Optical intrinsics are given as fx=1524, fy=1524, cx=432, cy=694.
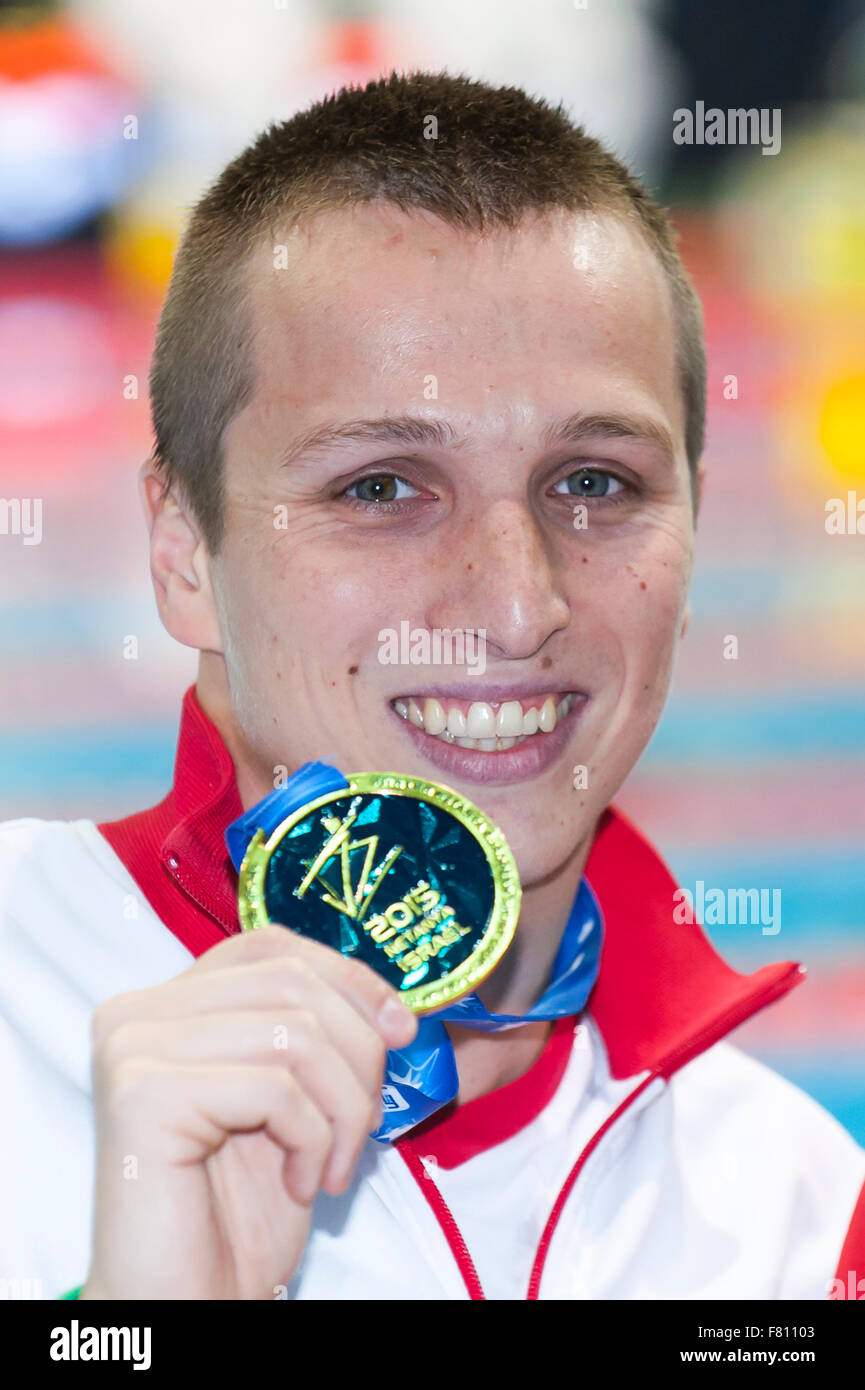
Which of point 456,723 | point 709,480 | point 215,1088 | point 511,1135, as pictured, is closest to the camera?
point 215,1088

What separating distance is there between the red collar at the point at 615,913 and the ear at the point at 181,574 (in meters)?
0.08

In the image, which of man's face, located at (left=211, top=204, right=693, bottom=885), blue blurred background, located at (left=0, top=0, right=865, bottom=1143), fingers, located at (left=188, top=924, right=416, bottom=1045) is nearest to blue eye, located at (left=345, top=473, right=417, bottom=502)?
man's face, located at (left=211, top=204, right=693, bottom=885)

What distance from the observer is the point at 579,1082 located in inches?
73.5

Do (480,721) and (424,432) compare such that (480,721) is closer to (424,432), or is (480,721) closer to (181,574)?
(424,432)

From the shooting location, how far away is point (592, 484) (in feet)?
5.73

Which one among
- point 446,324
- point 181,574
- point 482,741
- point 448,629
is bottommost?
point 482,741

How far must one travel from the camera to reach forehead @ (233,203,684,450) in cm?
159

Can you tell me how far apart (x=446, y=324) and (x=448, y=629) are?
0.32m

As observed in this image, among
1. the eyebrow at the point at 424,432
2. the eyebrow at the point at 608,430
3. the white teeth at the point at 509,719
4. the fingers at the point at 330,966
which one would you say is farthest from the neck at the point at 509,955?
the fingers at the point at 330,966

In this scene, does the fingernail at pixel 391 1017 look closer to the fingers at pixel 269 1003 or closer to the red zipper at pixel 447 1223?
the fingers at pixel 269 1003

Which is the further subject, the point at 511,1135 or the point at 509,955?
the point at 509,955

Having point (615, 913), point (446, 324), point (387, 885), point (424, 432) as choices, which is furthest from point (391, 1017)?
point (615, 913)

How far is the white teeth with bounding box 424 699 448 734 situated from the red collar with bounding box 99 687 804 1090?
23cm

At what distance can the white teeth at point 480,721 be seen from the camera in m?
1.65
